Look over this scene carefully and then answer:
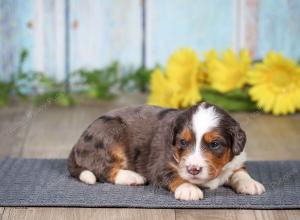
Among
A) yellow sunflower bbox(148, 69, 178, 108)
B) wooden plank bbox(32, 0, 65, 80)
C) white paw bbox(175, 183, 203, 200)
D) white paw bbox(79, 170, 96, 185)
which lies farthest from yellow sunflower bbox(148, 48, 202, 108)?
white paw bbox(175, 183, 203, 200)

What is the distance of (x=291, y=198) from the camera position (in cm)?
391

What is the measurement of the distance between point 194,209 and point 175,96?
8.12 ft

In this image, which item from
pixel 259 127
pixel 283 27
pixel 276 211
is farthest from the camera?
pixel 283 27

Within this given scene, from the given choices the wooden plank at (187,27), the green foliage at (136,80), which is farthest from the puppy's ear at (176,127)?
the wooden plank at (187,27)

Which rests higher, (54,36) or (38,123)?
(54,36)

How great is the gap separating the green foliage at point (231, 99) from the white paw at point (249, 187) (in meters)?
2.28

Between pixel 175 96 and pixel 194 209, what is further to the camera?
pixel 175 96

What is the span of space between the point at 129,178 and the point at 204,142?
1.87 ft

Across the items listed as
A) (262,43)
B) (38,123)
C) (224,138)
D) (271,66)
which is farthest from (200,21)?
(224,138)

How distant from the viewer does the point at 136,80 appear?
719cm

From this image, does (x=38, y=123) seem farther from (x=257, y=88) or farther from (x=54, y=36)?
(x=257, y=88)

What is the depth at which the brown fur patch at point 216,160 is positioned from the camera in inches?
150

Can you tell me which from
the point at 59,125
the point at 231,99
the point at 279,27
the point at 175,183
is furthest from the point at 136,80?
the point at 175,183

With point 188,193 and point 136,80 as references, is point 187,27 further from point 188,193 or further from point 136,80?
point 188,193
